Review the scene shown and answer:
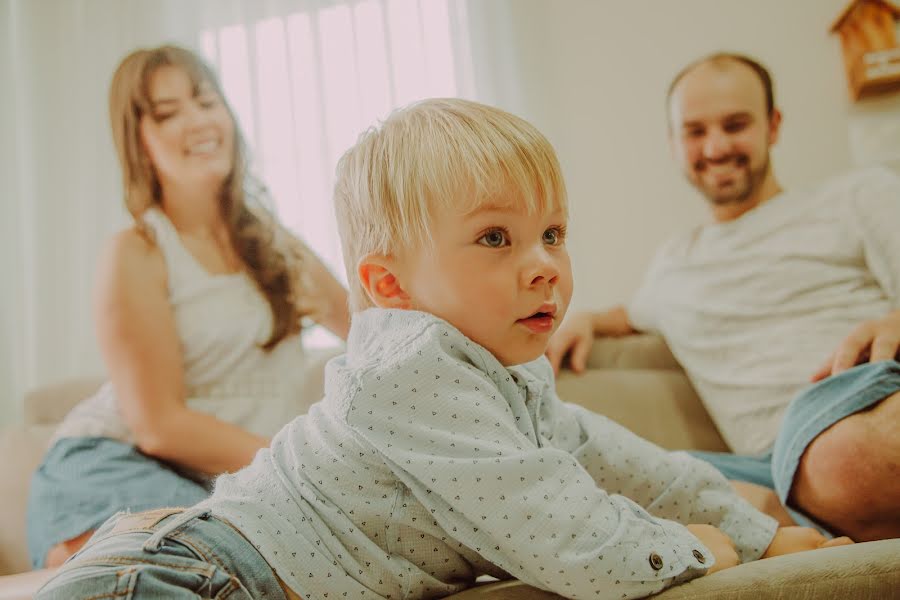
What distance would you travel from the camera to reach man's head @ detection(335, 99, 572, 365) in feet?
2.50

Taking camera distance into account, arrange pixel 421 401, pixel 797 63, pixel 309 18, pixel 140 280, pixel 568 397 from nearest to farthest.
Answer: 1. pixel 421 401
2. pixel 140 280
3. pixel 568 397
4. pixel 797 63
5. pixel 309 18

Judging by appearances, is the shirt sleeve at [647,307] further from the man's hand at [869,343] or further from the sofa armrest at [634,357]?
the man's hand at [869,343]

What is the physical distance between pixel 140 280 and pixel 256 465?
2.18ft

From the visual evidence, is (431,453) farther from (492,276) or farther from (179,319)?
(179,319)

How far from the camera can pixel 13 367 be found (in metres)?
2.80

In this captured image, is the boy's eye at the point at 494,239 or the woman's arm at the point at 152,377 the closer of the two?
the boy's eye at the point at 494,239

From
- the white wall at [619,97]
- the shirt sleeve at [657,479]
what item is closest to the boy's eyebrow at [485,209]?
the shirt sleeve at [657,479]

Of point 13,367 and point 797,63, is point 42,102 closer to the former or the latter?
point 13,367

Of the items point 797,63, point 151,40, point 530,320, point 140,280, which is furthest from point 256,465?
point 151,40

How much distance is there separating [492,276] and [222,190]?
0.98 meters

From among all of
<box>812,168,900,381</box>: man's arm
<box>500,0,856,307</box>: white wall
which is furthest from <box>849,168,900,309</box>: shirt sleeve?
<box>500,0,856,307</box>: white wall

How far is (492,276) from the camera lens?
761mm

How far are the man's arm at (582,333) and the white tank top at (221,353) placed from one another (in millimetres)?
562

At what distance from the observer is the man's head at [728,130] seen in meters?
1.66
